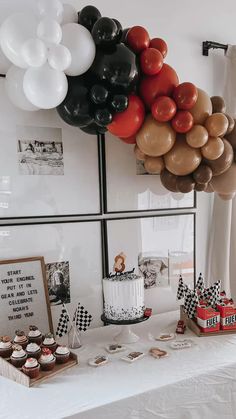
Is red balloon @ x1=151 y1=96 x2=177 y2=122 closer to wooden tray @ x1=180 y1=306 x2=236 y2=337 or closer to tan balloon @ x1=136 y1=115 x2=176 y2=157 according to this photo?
tan balloon @ x1=136 y1=115 x2=176 y2=157

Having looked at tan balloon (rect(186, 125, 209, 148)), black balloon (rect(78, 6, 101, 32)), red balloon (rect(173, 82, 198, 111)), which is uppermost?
black balloon (rect(78, 6, 101, 32))

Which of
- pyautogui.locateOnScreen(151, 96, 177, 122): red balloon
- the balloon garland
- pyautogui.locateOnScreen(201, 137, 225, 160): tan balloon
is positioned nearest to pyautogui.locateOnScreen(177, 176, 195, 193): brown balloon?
the balloon garland

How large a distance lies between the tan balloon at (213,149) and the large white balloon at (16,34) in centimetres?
63

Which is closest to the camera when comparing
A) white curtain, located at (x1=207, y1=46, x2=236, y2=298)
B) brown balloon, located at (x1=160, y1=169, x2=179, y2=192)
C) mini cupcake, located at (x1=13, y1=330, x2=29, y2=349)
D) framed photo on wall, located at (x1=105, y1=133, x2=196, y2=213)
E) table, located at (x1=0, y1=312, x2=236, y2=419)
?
table, located at (x1=0, y1=312, x2=236, y2=419)

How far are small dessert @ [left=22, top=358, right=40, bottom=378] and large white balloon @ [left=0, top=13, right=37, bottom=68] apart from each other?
839mm

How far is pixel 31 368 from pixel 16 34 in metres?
0.92

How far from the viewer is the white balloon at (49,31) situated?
38.9 inches

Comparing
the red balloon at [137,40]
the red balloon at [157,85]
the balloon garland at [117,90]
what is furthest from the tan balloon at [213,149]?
the red balloon at [137,40]

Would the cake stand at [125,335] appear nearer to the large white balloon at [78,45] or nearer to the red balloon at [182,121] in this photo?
the red balloon at [182,121]

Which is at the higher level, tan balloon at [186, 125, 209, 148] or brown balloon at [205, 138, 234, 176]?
tan balloon at [186, 125, 209, 148]

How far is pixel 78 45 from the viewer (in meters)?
1.05

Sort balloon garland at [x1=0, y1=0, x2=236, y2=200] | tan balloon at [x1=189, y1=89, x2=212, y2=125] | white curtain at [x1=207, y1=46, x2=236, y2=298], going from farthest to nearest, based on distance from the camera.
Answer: white curtain at [x1=207, y1=46, x2=236, y2=298], tan balloon at [x1=189, y1=89, x2=212, y2=125], balloon garland at [x1=0, y1=0, x2=236, y2=200]

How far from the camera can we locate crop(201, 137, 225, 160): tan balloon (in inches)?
47.8

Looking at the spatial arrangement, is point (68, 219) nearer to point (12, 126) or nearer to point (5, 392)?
point (12, 126)
